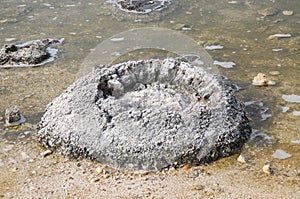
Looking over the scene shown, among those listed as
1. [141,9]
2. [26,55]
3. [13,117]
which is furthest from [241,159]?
[141,9]

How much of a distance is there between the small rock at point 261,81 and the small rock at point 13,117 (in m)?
2.47

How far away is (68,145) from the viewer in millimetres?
3309

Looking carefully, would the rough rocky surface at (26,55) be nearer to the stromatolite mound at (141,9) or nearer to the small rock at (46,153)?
the stromatolite mound at (141,9)

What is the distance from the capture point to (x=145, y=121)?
328cm

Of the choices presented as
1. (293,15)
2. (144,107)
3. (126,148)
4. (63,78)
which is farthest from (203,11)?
(126,148)

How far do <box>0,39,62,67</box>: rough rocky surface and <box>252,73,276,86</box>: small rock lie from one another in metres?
2.62

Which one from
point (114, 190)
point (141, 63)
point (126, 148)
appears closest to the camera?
point (114, 190)

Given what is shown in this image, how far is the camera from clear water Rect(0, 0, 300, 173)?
155 inches

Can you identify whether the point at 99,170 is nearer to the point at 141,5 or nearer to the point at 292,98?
the point at 292,98

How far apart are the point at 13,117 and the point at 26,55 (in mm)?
1506

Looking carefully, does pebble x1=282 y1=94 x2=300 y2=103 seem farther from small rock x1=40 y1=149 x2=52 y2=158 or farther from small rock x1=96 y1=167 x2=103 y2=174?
A: small rock x1=40 y1=149 x2=52 y2=158

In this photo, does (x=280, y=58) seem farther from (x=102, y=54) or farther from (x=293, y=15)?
(x=102, y=54)

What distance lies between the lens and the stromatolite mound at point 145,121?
10.3 ft

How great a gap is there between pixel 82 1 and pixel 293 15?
3.67m
